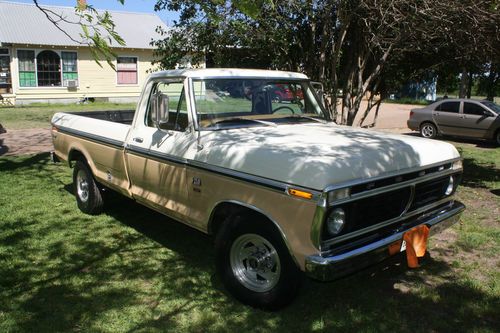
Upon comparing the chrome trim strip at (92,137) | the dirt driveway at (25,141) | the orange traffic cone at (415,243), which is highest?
the chrome trim strip at (92,137)

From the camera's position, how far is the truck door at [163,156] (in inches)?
167

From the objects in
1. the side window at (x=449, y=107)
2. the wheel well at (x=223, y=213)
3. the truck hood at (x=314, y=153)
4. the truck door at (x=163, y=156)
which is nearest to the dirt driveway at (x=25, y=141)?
the side window at (x=449, y=107)

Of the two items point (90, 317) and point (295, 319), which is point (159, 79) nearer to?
point (90, 317)

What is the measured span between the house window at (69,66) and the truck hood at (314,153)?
23386 millimetres

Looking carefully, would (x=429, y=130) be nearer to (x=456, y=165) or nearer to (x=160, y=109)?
(x=456, y=165)

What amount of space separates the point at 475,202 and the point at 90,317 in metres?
5.80

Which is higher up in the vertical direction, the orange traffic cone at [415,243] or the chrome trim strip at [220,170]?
the chrome trim strip at [220,170]

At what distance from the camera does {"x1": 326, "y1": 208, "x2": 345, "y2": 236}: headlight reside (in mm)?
3131

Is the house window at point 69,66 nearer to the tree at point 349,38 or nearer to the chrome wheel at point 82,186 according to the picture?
the tree at point 349,38

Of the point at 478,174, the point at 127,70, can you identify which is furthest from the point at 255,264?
the point at 127,70

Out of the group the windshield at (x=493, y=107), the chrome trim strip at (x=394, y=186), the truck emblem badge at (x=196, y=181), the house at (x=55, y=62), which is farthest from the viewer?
the house at (x=55, y=62)

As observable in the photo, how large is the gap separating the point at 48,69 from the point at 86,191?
68.9 ft

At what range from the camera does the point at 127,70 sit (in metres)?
26.6

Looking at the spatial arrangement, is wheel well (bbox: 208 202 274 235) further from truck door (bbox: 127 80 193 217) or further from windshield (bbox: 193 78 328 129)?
windshield (bbox: 193 78 328 129)
